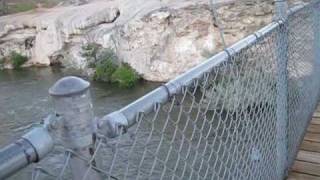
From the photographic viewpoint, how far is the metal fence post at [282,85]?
1.85m

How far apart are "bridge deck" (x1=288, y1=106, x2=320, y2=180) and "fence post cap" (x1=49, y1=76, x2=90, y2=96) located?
63.1 inches

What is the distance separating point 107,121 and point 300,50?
1.84 meters

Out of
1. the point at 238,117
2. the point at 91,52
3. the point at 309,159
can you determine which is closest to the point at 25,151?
the point at 238,117

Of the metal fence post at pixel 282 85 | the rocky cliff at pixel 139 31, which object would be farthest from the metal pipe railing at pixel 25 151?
the rocky cliff at pixel 139 31

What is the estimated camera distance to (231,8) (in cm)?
1083

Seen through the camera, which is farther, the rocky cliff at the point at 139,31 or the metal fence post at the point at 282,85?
the rocky cliff at the point at 139,31

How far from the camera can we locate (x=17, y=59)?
15.7 meters

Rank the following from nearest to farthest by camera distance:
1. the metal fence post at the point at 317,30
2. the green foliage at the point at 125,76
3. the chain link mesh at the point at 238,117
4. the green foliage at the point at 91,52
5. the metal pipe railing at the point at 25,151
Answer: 1. the metal pipe railing at the point at 25,151
2. the chain link mesh at the point at 238,117
3. the metal fence post at the point at 317,30
4. the green foliage at the point at 125,76
5. the green foliage at the point at 91,52

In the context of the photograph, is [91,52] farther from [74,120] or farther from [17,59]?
[74,120]

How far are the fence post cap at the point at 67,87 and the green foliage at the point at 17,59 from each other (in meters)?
15.7

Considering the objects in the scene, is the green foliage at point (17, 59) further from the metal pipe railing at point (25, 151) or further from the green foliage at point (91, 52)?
the metal pipe railing at point (25, 151)

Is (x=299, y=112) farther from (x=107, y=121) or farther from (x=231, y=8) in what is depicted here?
(x=231, y=8)

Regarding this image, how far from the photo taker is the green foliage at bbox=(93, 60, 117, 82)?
13.0 metres

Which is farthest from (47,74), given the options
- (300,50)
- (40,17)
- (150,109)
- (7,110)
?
(150,109)
